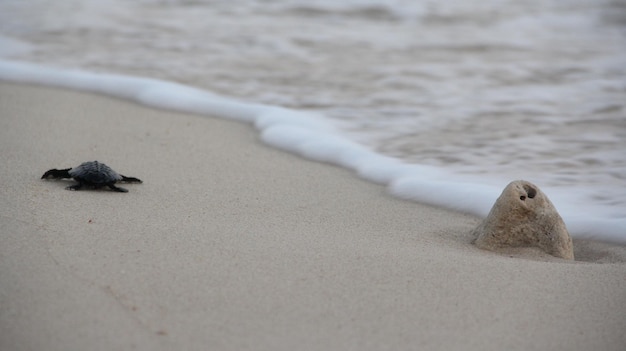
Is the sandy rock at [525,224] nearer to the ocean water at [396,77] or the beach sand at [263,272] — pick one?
the beach sand at [263,272]

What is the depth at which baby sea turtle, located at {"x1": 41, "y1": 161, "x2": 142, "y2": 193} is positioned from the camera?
3129mm

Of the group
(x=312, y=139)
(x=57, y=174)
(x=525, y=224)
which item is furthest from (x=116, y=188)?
Answer: (x=525, y=224)

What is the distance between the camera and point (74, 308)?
7.00 ft

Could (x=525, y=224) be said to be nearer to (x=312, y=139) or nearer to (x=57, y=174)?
(x=312, y=139)

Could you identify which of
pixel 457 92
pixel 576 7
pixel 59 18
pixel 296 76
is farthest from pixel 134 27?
pixel 576 7

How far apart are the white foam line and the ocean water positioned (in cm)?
1

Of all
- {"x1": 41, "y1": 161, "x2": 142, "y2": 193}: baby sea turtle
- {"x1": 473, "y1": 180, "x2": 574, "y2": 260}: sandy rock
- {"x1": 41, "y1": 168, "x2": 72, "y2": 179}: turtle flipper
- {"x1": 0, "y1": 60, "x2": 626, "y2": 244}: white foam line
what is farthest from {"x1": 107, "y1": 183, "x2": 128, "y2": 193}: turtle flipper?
{"x1": 473, "y1": 180, "x2": 574, "y2": 260}: sandy rock

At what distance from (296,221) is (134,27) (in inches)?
178

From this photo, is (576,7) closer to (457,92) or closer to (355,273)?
(457,92)

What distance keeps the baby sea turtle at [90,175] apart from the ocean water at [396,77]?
124cm

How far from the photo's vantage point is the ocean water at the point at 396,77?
389cm

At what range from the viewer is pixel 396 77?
564 centimetres

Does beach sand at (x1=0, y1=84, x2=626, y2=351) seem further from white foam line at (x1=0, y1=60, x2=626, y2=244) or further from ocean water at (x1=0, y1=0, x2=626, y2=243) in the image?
ocean water at (x1=0, y1=0, x2=626, y2=243)

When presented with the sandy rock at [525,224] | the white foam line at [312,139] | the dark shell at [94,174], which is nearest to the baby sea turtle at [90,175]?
the dark shell at [94,174]
